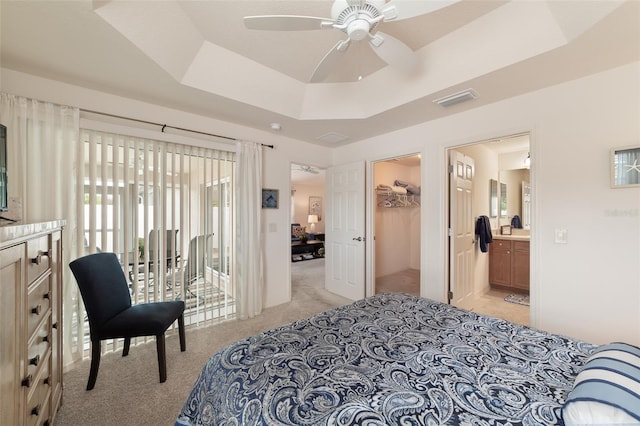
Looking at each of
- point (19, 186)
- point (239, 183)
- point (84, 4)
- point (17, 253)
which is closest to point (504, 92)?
point (239, 183)

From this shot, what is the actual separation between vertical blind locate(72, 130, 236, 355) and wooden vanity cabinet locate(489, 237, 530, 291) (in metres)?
4.10

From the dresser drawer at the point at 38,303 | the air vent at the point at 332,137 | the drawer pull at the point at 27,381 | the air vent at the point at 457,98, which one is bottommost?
the drawer pull at the point at 27,381

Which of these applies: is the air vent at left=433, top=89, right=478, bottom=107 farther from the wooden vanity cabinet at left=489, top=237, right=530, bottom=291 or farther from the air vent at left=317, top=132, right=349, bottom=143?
the wooden vanity cabinet at left=489, top=237, right=530, bottom=291

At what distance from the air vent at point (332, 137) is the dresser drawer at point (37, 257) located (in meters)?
2.99

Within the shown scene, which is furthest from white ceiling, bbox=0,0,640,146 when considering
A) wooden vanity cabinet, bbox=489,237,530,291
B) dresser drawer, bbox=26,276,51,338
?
wooden vanity cabinet, bbox=489,237,530,291

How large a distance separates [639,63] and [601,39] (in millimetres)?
539

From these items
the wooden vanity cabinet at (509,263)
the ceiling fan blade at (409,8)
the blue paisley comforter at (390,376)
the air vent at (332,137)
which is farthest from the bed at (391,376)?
the wooden vanity cabinet at (509,263)

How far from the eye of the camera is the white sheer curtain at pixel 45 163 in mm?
1892

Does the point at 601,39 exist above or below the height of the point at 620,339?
above

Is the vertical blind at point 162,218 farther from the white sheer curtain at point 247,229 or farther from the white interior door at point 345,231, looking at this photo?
the white interior door at point 345,231

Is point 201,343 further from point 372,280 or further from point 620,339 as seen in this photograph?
point 620,339

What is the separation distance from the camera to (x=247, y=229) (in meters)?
3.11

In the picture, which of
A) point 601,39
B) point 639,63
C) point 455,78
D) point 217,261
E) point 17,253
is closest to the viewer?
point 17,253

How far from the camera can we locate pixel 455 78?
2.15 m
